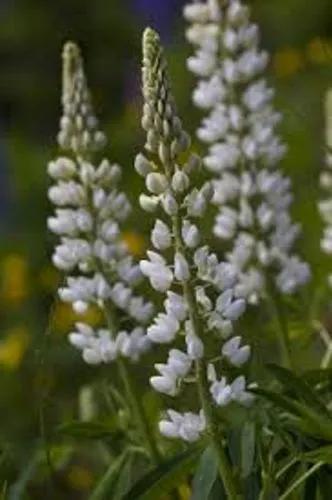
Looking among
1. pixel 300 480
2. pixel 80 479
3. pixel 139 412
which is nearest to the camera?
pixel 300 480

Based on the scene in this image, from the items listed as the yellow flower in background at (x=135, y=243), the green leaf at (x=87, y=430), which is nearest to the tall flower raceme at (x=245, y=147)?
the green leaf at (x=87, y=430)

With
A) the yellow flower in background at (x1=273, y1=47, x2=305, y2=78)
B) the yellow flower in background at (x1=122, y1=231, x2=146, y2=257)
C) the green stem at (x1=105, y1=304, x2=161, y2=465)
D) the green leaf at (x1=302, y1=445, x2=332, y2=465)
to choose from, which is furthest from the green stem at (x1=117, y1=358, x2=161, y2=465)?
the yellow flower in background at (x1=273, y1=47, x2=305, y2=78)

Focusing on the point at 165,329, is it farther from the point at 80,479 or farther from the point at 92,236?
the point at 80,479

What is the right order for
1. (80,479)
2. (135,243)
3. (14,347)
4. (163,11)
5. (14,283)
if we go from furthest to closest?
(163,11) < (14,283) < (135,243) < (14,347) < (80,479)

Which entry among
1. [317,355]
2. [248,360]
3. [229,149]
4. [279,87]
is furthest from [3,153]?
[248,360]

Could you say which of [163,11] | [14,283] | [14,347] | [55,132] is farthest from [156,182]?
[163,11]

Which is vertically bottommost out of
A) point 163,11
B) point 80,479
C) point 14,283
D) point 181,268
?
point 80,479

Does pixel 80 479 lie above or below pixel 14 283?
below

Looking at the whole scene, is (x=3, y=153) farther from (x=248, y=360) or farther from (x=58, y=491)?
(x=248, y=360)
